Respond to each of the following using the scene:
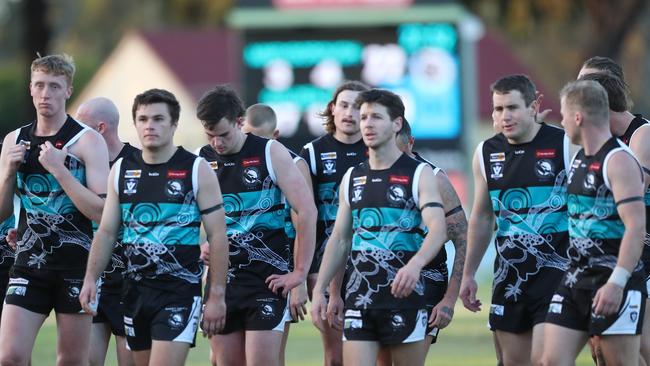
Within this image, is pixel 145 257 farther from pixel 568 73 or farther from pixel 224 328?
pixel 568 73

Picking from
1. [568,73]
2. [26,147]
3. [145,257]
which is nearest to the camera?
[145,257]

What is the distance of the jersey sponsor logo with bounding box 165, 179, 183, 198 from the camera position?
373 inches

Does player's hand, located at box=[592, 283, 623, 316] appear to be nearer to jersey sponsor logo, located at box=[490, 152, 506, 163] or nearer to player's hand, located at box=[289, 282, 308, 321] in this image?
jersey sponsor logo, located at box=[490, 152, 506, 163]

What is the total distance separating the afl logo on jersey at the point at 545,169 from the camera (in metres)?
→ 10.1

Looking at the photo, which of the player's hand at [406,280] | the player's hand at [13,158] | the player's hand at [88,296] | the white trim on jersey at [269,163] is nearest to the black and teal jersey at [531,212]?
the player's hand at [406,280]

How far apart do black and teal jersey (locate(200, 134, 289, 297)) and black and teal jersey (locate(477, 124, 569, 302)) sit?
1.57m

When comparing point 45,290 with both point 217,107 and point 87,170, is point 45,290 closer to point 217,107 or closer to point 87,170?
point 87,170

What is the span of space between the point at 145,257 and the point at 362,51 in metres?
13.7

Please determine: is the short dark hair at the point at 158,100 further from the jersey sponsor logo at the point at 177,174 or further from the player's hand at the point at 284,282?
the player's hand at the point at 284,282

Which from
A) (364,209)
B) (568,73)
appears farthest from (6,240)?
(568,73)

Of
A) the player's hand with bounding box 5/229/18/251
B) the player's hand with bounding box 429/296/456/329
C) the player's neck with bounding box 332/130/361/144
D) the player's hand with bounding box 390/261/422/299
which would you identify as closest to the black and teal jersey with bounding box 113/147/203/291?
the player's hand with bounding box 390/261/422/299

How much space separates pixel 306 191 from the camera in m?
10.3

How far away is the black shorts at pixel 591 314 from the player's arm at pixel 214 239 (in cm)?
209

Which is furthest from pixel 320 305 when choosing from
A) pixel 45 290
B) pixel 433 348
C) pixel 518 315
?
pixel 433 348
